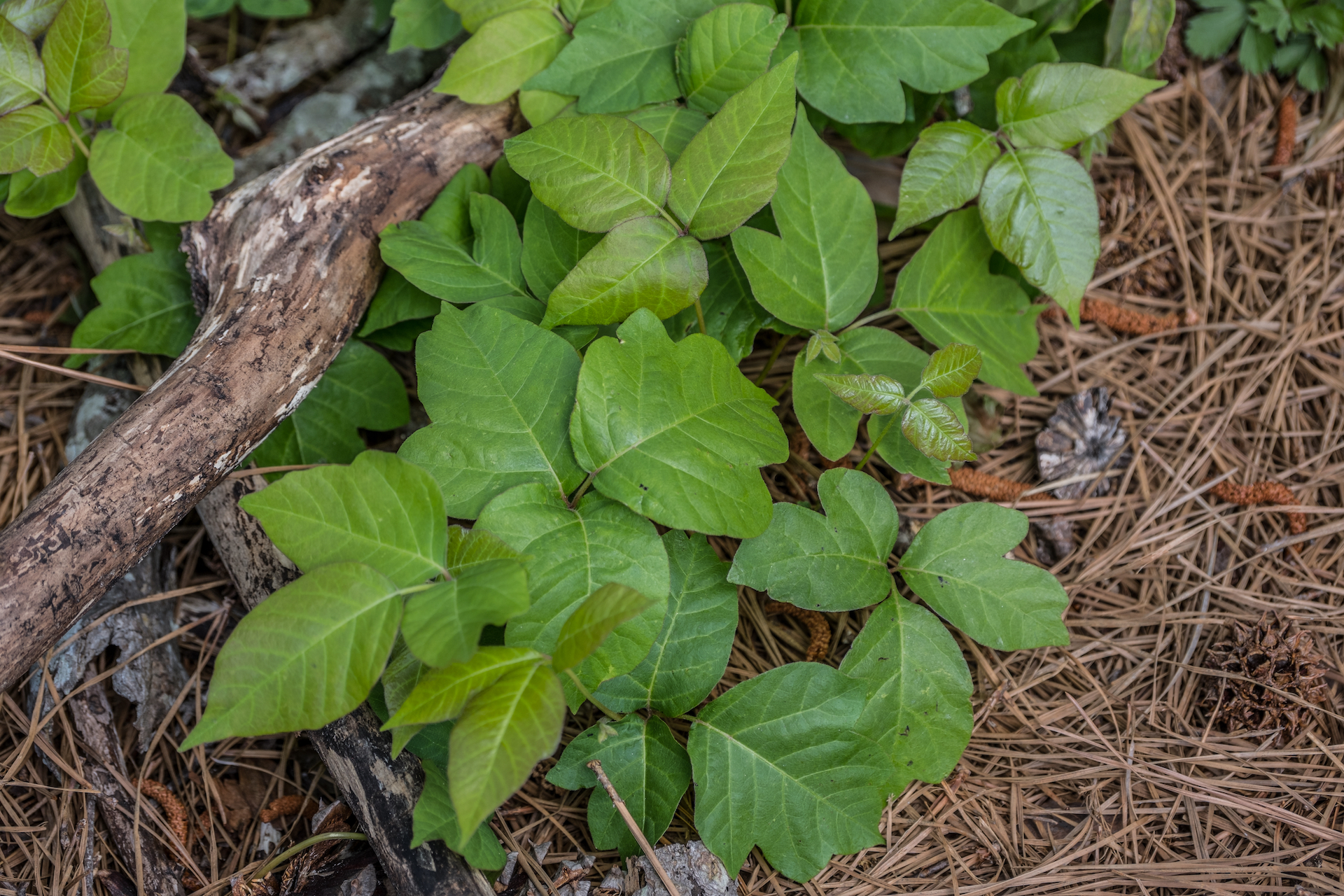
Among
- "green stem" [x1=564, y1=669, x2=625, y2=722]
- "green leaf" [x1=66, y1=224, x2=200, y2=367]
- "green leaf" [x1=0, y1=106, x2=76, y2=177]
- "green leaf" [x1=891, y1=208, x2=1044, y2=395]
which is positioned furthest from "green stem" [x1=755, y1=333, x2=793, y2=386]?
"green leaf" [x1=0, y1=106, x2=76, y2=177]

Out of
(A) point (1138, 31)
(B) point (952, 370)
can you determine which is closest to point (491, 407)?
(B) point (952, 370)

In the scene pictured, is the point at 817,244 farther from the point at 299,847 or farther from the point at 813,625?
the point at 299,847

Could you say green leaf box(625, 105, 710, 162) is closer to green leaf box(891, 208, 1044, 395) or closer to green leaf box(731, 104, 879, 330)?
green leaf box(731, 104, 879, 330)

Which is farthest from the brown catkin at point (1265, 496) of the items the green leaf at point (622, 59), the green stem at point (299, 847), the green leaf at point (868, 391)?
the green stem at point (299, 847)

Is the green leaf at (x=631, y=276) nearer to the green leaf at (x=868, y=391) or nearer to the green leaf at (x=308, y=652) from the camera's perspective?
the green leaf at (x=868, y=391)

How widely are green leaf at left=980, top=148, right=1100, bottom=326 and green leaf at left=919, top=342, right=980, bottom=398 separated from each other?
379 millimetres

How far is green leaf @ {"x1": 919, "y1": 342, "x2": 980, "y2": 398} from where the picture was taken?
1.70 meters

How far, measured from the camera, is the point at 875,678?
5.57 feet

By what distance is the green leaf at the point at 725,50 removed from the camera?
5.95 ft

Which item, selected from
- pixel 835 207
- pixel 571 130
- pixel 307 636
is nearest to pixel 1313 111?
pixel 835 207

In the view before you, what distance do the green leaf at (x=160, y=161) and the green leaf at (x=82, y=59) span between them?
0.08 metres

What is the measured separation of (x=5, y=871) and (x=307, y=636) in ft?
3.35

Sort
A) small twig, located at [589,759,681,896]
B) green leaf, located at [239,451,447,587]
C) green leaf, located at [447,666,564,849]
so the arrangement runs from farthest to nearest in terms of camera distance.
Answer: small twig, located at [589,759,681,896], green leaf, located at [239,451,447,587], green leaf, located at [447,666,564,849]

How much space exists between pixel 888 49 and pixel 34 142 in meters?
2.03
